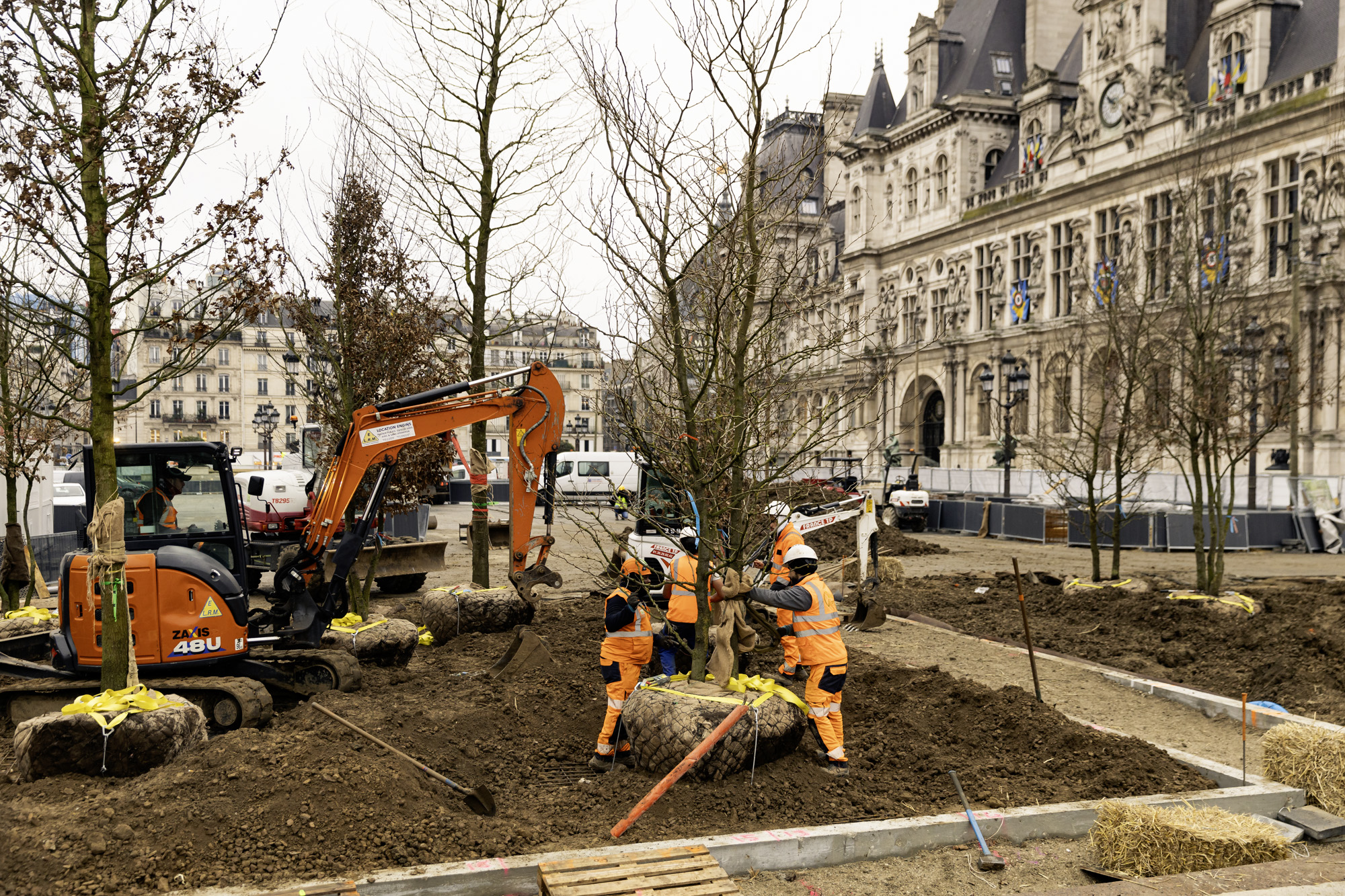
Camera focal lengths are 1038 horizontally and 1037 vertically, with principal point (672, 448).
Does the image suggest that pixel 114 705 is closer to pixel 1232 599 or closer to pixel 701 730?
pixel 701 730

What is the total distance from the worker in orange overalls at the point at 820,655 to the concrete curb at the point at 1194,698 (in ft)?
12.6

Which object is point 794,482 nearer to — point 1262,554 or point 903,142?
point 1262,554

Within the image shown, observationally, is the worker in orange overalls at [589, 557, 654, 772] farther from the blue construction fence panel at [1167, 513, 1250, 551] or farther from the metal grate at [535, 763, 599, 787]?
the blue construction fence panel at [1167, 513, 1250, 551]

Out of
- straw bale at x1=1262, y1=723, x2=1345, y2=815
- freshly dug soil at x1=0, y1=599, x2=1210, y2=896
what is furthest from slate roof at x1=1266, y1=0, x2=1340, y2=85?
freshly dug soil at x1=0, y1=599, x2=1210, y2=896

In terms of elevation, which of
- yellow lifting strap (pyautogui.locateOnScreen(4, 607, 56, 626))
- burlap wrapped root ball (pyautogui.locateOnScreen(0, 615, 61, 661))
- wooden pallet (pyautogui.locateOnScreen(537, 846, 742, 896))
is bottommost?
wooden pallet (pyautogui.locateOnScreen(537, 846, 742, 896))

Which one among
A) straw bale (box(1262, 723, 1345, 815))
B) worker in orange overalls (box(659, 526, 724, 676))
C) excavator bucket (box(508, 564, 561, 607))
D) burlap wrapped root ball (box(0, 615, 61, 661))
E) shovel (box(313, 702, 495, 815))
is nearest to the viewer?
shovel (box(313, 702, 495, 815))

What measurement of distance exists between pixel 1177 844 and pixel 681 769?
2.98 meters

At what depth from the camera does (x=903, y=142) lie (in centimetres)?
5734

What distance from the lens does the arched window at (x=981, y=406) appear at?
5072cm

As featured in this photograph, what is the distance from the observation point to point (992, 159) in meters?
53.1

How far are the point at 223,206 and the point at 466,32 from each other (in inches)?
284

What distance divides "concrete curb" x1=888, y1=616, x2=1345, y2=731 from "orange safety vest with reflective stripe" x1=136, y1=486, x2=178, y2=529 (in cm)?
974

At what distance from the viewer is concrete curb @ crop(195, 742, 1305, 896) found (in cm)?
555

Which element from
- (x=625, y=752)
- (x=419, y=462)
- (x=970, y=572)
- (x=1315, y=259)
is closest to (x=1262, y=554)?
(x=970, y=572)
